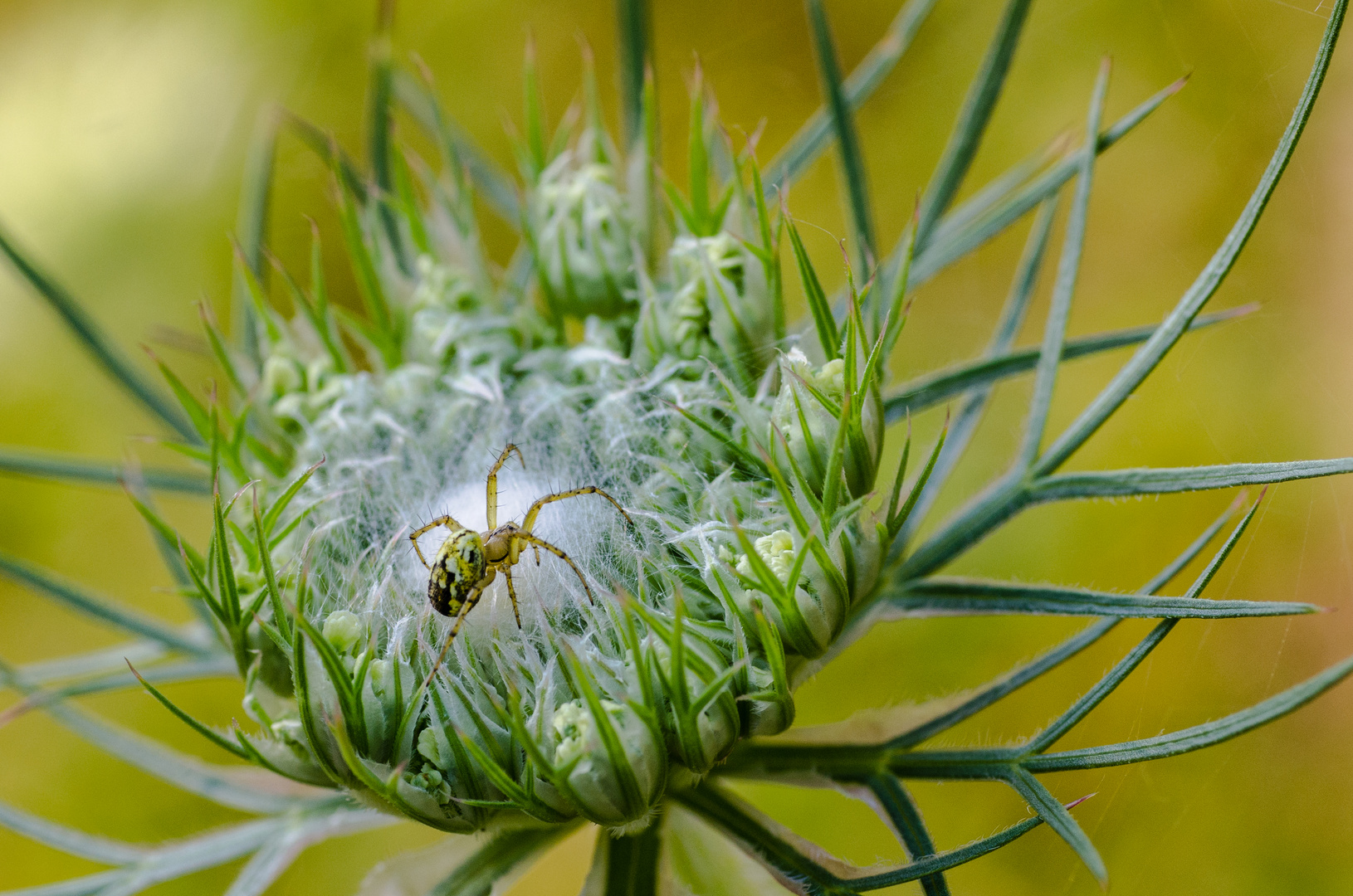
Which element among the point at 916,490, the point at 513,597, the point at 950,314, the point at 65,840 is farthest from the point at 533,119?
the point at 65,840

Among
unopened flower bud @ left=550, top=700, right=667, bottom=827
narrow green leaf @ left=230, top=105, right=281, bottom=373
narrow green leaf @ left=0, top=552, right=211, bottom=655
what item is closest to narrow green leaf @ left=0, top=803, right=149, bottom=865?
narrow green leaf @ left=0, top=552, right=211, bottom=655

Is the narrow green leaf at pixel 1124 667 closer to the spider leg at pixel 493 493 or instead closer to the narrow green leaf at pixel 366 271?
the spider leg at pixel 493 493

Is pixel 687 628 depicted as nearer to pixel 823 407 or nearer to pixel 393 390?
pixel 823 407

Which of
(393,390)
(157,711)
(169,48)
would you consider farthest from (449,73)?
(157,711)

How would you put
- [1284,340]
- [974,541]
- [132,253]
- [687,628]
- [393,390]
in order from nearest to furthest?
1. [687,628]
2. [974,541]
3. [393,390]
4. [1284,340]
5. [132,253]

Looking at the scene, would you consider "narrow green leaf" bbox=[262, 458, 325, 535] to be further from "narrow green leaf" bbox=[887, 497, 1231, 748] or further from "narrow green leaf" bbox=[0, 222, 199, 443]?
"narrow green leaf" bbox=[887, 497, 1231, 748]

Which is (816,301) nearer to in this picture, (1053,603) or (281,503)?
(1053,603)

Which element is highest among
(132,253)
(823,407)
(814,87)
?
(132,253)
